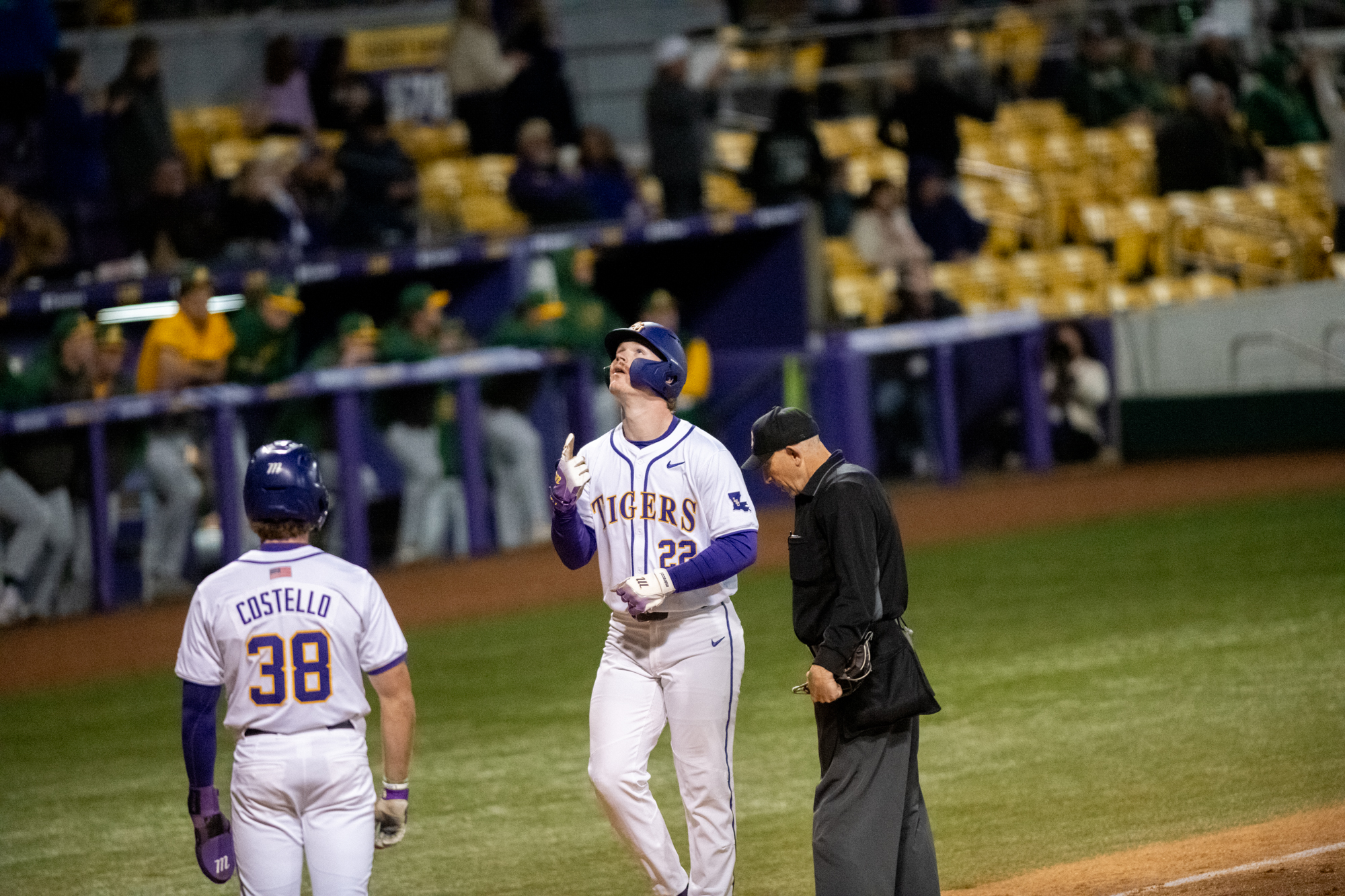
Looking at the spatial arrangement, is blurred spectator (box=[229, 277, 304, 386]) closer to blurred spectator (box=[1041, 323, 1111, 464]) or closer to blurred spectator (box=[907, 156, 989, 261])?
blurred spectator (box=[1041, 323, 1111, 464])

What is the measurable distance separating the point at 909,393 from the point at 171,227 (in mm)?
6526

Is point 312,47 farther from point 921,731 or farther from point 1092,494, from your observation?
point 921,731

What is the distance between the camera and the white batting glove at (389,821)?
166 inches

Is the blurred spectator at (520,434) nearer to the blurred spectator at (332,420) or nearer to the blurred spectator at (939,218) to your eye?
the blurred spectator at (332,420)

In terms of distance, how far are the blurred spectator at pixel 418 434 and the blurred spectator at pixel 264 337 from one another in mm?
923

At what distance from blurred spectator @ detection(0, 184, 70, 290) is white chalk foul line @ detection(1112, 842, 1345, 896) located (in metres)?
9.77

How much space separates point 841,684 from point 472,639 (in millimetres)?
6674

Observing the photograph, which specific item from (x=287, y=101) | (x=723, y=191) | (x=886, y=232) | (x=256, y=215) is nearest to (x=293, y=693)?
(x=256, y=215)

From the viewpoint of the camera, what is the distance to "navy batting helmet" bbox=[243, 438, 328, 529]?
163 inches

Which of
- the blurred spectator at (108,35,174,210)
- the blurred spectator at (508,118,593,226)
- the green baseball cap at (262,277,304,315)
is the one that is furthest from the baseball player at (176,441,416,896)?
the blurred spectator at (508,118,593,226)

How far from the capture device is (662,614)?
511 centimetres

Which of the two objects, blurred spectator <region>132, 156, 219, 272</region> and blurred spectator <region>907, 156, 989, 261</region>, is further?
blurred spectator <region>907, 156, 989, 261</region>

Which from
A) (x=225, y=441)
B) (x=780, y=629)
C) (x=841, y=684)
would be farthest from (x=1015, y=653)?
(x=225, y=441)

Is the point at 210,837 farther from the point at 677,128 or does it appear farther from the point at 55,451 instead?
the point at 677,128
